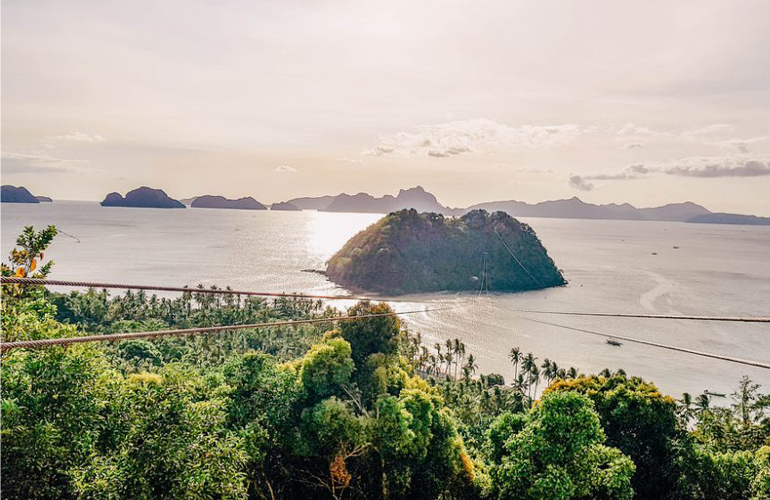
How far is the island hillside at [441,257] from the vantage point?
86.6m

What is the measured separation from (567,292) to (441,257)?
2584cm

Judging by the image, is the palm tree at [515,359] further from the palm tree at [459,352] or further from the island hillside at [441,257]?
the island hillside at [441,257]

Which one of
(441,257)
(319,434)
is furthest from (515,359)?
(441,257)

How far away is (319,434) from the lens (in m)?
13.2

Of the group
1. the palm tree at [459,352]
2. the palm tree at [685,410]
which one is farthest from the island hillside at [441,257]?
the palm tree at [685,410]

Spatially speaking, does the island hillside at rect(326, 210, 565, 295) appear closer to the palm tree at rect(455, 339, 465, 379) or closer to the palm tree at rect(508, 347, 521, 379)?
the palm tree at rect(455, 339, 465, 379)

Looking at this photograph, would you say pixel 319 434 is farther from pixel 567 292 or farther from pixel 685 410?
pixel 567 292

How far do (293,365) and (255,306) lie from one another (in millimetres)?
39135

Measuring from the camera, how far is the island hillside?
86562 millimetres

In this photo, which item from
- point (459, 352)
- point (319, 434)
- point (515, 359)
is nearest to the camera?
point (319, 434)

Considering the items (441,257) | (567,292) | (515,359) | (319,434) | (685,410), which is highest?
(441,257)

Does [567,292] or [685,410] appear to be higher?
[685,410]

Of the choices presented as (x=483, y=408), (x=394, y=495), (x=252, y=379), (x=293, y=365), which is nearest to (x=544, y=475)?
(x=394, y=495)

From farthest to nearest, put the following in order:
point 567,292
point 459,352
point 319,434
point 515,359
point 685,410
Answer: point 567,292 → point 459,352 → point 515,359 → point 685,410 → point 319,434
